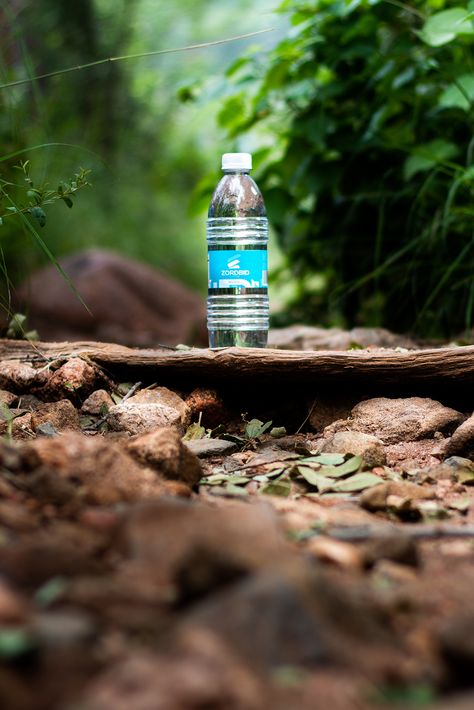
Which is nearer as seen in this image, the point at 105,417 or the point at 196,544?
the point at 196,544

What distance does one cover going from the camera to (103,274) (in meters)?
8.40

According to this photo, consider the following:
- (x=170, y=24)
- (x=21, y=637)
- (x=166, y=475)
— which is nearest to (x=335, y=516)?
(x=166, y=475)

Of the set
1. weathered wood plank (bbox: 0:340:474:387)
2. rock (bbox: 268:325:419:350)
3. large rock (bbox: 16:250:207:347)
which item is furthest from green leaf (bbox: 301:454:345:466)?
large rock (bbox: 16:250:207:347)

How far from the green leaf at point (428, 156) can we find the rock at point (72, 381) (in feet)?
6.16

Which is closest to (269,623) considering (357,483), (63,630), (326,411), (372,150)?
(63,630)

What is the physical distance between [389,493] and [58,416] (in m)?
1.09

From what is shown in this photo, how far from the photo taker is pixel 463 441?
260 cm

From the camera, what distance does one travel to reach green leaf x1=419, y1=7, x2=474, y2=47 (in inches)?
152

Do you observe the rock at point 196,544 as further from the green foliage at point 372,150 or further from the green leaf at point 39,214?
the green foliage at point 372,150

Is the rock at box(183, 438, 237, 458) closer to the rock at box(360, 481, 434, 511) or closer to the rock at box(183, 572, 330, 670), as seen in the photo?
the rock at box(360, 481, 434, 511)

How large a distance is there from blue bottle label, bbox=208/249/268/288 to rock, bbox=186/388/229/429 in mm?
405

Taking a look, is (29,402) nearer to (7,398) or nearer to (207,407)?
(7,398)

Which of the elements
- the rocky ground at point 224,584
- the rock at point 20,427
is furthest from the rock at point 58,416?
the rocky ground at point 224,584

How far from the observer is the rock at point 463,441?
2590 millimetres
